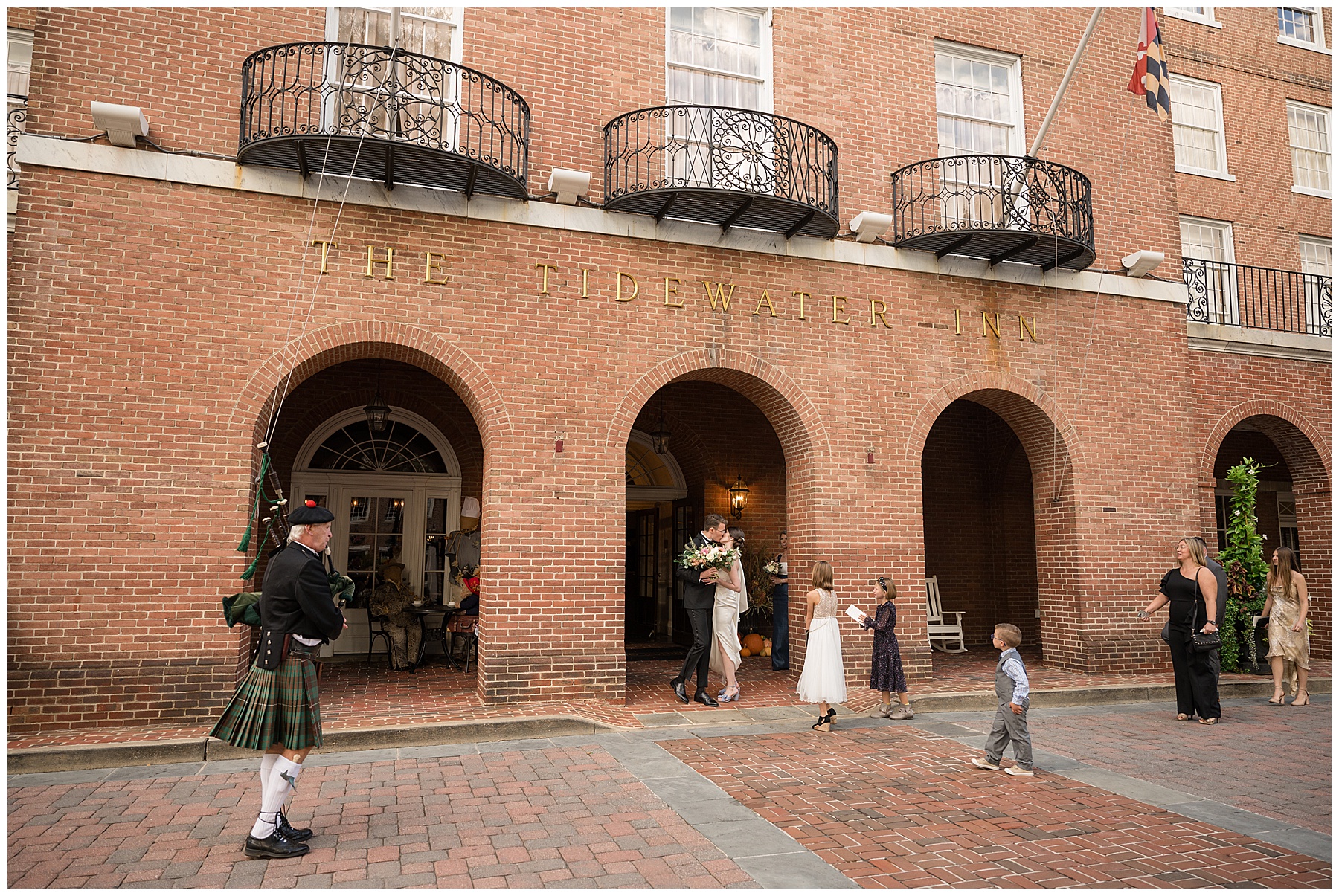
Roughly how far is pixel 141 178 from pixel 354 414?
14.5 ft

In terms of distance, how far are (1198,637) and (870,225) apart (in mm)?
5761

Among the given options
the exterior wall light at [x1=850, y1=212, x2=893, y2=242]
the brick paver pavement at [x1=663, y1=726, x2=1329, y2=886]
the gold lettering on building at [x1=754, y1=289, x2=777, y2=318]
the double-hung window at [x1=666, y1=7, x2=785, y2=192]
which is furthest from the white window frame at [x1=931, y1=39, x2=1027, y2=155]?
the brick paver pavement at [x1=663, y1=726, x2=1329, y2=886]

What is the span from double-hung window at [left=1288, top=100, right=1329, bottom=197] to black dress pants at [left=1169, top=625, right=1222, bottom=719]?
1344cm

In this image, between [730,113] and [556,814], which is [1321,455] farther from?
[556,814]

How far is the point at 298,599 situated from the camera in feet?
15.3

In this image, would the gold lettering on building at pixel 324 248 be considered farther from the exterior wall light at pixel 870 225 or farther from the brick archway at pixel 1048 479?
the brick archway at pixel 1048 479

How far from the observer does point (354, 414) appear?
1177cm

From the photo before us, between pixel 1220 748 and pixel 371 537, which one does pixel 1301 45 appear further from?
pixel 371 537

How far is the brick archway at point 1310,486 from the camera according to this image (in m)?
12.9

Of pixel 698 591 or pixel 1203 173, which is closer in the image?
pixel 698 591

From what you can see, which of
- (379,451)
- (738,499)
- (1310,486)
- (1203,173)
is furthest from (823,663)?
(1203,173)

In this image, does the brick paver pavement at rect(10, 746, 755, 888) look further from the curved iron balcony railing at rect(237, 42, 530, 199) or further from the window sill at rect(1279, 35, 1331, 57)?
the window sill at rect(1279, 35, 1331, 57)

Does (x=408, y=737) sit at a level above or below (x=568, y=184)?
below

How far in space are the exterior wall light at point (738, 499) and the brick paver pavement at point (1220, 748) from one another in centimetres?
531
